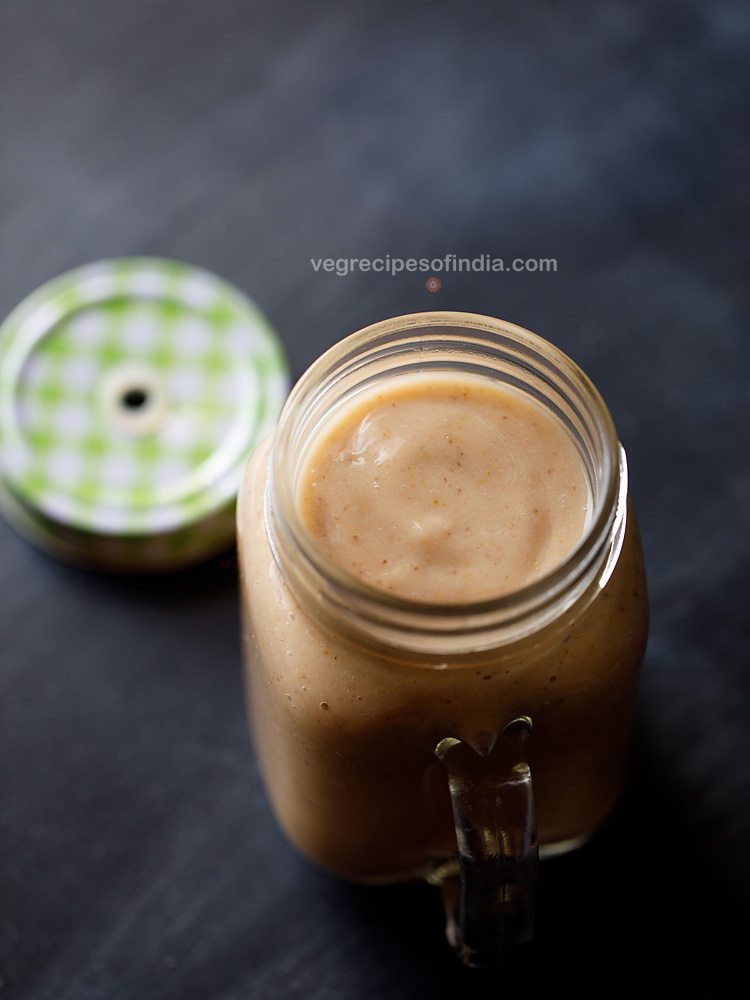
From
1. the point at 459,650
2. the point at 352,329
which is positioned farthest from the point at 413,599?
the point at 352,329

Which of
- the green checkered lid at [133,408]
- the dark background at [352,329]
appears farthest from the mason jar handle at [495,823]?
the green checkered lid at [133,408]

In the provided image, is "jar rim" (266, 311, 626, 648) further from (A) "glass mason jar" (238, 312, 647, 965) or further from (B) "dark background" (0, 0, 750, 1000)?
(B) "dark background" (0, 0, 750, 1000)

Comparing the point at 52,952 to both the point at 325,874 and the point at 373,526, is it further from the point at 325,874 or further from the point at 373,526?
the point at 373,526

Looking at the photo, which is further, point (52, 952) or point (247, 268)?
point (247, 268)

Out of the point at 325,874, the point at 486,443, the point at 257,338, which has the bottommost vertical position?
the point at 325,874

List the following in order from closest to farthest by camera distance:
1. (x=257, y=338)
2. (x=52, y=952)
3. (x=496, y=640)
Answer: (x=496, y=640)
(x=52, y=952)
(x=257, y=338)

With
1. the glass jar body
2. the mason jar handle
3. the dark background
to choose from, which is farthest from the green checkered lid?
the mason jar handle

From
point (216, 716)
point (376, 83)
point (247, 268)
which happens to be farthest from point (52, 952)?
point (376, 83)

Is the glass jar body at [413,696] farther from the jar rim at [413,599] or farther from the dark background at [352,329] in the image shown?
the dark background at [352,329]

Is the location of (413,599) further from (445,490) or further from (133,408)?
(133,408)
